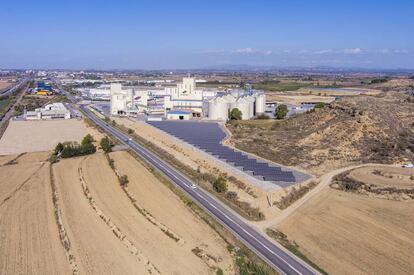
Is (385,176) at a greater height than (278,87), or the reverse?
(278,87)

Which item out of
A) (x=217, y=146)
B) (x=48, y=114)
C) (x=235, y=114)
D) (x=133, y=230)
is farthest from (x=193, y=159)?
(x=48, y=114)

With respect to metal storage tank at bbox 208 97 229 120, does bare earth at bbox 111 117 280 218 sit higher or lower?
lower

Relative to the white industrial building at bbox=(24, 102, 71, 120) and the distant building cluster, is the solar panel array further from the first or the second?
the white industrial building at bbox=(24, 102, 71, 120)

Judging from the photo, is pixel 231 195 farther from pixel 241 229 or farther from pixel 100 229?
pixel 100 229

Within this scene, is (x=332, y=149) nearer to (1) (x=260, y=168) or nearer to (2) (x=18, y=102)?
(1) (x=260, y=168)

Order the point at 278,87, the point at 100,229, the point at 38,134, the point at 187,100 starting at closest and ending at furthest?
1. the point at 100,229
2. the point at 38,134
3. the point at 187,100
4. the point at 278,87

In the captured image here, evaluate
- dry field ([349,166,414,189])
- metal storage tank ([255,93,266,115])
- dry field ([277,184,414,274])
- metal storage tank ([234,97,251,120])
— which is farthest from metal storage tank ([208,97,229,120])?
dry field ([277,184,414,274])

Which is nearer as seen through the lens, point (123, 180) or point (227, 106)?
point (123, 180)
